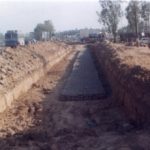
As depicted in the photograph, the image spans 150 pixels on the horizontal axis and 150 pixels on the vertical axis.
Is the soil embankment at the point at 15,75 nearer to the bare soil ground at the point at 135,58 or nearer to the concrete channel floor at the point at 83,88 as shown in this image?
the concrete channel floor at the point at 83,88

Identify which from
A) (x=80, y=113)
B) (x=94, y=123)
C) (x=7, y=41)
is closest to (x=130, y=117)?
(x=94, y=123)

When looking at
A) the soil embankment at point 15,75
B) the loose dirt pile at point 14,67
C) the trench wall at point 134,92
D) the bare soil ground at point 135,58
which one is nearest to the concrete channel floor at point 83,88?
the trench wall at point 134,92

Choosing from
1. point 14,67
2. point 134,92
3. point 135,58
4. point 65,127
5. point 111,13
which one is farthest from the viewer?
point 111,13

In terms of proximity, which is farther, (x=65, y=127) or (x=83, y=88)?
(x=83, y=88)

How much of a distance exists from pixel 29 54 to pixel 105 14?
29.5 meters

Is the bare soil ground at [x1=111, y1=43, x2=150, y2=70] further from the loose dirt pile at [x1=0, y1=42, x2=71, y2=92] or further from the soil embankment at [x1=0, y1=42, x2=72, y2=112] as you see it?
the loose dirt pile at [x1=0, y1=42, x2=71, y2=92]

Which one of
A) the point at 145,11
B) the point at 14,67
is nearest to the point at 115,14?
the point at 145,11

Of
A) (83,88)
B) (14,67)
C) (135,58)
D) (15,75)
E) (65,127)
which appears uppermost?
(135,58)

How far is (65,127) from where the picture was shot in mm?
12172

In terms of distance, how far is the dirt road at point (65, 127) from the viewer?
9695 mm

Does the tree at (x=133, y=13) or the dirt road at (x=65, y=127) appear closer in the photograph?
the dirt road at (x=65, y=127)

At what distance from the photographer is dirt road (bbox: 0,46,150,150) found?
9695 mm

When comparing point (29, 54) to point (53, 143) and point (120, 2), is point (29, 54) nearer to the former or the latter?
point (53, 143)

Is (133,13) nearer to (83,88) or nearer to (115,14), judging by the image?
(115,14)
